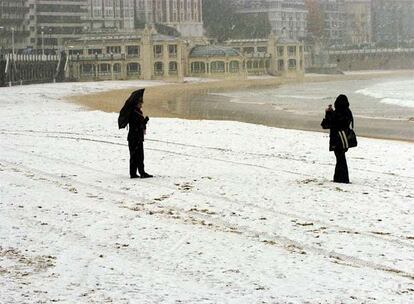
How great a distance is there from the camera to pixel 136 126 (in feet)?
60.8

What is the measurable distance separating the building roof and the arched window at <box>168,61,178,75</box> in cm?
1240

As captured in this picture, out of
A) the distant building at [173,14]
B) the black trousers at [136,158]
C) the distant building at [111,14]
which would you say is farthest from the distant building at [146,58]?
the black trousers at [136,158]

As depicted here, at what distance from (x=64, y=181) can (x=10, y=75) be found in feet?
284

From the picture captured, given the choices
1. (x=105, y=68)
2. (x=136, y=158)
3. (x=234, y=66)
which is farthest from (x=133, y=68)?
(x=136, y=158)

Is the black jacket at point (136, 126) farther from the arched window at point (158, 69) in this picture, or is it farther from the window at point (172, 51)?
the window at point (172, 51)

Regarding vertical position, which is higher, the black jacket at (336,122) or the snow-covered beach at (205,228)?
the black jacket at (336,122)

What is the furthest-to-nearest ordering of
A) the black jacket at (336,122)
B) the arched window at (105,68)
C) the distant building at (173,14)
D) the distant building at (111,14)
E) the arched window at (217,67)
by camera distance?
the distant building at (173,14) → the distant building at (111,14) → the arched window at (217,67) → the arched window at (105,68) → the black jacket at (336,122)

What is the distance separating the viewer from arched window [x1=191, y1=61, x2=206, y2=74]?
503ft

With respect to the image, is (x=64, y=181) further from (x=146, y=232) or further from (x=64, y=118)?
(x=64, y=118)

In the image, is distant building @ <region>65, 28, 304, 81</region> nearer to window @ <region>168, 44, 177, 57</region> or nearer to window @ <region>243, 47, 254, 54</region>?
window @ <region>168, 44, 177, 57</region>

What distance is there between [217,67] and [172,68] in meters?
13.0

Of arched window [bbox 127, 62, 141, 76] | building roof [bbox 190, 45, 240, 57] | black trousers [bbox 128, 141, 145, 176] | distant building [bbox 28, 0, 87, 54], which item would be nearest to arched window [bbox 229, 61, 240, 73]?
building roof [bbox 190, 45, 240, 57]

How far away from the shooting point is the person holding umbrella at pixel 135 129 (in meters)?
18.4

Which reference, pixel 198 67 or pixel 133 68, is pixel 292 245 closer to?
pixel 133 68
